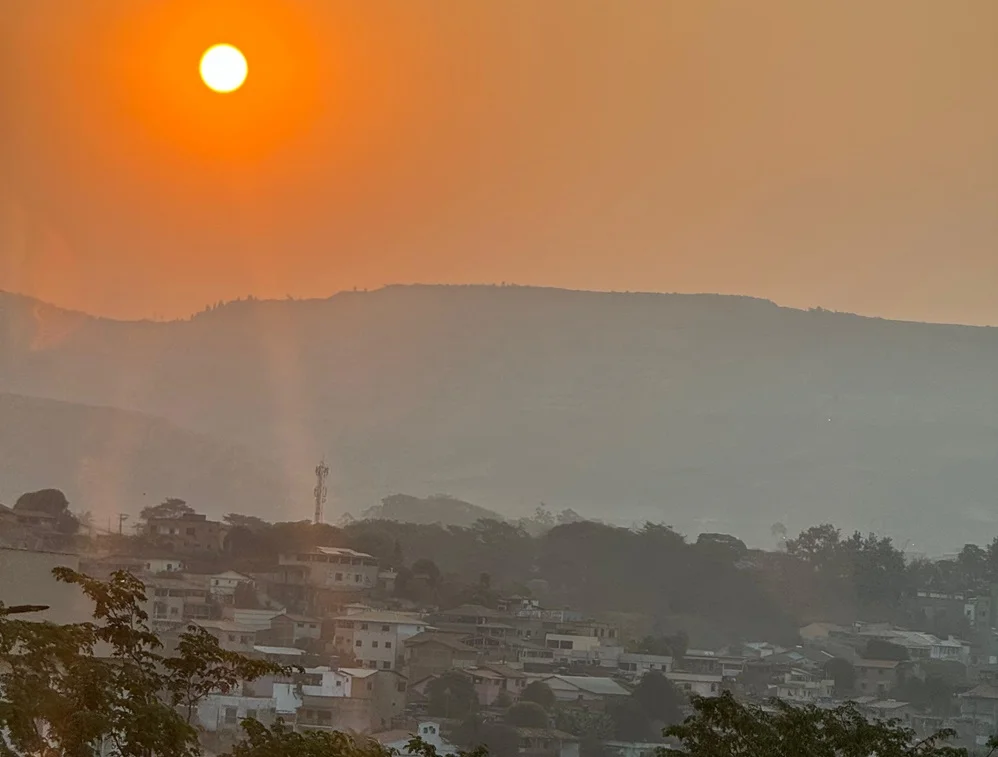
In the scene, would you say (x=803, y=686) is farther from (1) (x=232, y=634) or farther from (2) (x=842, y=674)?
(1) (x=232, y=634)

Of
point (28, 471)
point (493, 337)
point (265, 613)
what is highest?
point (493, 337)

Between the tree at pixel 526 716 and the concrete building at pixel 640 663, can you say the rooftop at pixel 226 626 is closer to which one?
the tree at pixel 526 716

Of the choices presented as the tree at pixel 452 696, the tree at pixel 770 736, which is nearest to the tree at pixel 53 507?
the tree at pixel 452 696

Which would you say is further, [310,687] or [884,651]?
[884,651]

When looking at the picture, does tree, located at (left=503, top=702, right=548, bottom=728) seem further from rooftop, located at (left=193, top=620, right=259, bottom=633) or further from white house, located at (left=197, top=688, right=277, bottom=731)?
rooftop, located at (left=193, top=620, right=259, bottom=633)

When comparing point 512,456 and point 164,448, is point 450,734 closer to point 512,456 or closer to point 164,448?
point 164,448

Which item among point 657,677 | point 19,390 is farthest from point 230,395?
point 657,677

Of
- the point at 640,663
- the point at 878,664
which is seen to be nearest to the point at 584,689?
the point at 640,663
